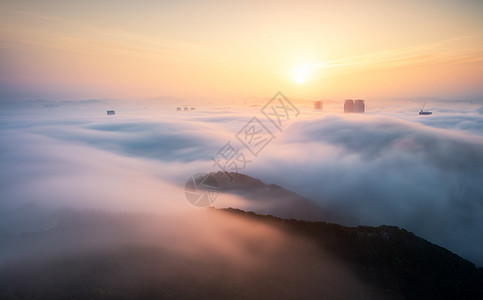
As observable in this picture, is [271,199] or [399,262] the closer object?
[399,262]

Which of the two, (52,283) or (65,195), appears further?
(65,195)

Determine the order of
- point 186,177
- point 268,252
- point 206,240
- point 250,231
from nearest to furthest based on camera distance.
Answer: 1. point 268,252
2. point 206,240
3. point 250,231
4. point 186,177

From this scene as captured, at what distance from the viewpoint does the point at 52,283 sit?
33906 mm

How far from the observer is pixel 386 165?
118 m

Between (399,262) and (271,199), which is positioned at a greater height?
(399,262)

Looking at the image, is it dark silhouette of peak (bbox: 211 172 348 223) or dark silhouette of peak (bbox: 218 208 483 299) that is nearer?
dark silhouette of peak (bbox: 218 208 483 299)

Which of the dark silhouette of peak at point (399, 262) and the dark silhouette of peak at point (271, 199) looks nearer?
the dark silhouette of peak at point (399, 262)

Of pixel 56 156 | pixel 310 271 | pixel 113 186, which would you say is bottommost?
pixel 310 271

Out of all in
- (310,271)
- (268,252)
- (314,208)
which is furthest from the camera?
(314,208)

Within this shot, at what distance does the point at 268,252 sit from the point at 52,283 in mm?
36043

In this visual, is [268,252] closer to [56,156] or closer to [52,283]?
[52,283]

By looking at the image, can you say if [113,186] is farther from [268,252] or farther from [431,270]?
[431,270]

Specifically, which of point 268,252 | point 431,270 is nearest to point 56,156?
point 268,252

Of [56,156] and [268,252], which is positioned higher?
[56,156]
